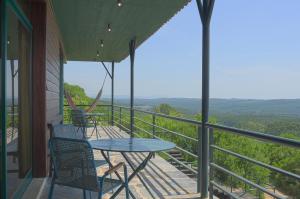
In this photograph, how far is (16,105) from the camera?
284 cm

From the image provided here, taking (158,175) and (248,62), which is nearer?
(158,175)

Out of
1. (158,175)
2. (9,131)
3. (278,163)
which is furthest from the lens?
(278,163)

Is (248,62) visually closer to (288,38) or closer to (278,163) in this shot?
(288,38)

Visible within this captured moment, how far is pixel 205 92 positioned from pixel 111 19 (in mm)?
2906

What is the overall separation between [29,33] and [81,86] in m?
31.6

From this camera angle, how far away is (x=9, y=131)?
2551 millimetres

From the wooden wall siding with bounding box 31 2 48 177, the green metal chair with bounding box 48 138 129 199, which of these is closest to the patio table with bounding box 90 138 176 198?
the green metal chair with bounding box 48 138 129 199

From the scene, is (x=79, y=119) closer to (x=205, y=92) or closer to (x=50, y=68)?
(x=50, y=68)

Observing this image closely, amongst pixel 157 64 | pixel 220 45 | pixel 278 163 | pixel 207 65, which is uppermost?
pixel 220 45

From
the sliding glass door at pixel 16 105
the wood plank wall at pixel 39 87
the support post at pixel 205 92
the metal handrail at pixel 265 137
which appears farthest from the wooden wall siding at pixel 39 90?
the metal handrail at pixel 265 137

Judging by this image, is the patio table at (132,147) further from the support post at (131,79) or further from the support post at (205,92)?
the support post at (131,79)

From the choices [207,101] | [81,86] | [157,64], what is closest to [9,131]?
[207,101]

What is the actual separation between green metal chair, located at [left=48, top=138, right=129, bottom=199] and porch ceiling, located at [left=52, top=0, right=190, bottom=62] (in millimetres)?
2821

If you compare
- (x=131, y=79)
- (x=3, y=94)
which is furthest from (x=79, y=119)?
(x=3, y=94)
